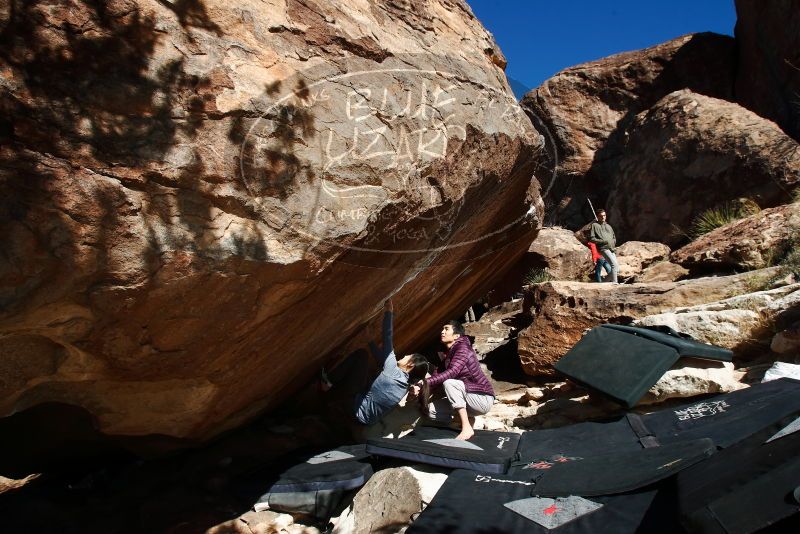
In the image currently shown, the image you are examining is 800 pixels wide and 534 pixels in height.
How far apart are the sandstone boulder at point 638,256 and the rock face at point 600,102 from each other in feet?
19.0

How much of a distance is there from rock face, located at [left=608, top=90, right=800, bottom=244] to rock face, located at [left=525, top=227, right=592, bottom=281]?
1.95 meters

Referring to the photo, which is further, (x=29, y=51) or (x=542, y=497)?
(x=542, y=497)

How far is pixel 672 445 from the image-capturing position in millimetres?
3146

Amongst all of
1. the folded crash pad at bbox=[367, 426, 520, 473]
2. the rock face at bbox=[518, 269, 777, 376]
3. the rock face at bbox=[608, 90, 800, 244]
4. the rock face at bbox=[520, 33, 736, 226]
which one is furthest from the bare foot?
the rock face at bbox=[520, 33, 736, 226]

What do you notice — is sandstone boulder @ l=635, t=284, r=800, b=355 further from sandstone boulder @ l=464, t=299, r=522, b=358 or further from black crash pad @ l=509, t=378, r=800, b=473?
sandstone boulder @ l=464, t=299, r=522, b=358

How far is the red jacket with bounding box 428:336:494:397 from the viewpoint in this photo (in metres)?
4.32

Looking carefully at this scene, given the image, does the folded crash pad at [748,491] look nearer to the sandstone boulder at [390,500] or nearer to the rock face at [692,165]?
the sandstone boulder at [390,500]

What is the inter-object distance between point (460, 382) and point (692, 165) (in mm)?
7708

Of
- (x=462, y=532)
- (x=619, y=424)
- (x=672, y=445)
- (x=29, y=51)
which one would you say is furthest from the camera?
(x=619, y=424)

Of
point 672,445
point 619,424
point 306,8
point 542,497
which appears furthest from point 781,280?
point 306,8

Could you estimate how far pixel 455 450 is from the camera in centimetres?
357

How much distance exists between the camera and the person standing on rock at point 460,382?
4.29m

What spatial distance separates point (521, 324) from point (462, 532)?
13.1ft

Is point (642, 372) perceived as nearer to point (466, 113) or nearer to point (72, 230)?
point (466, 113)
